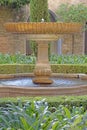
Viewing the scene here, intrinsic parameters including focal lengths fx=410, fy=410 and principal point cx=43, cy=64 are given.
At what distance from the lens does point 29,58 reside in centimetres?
1220

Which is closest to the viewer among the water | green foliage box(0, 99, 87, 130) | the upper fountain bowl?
green foliage box(0, 99, 87, 130)

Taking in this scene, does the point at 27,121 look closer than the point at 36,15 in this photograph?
Yes

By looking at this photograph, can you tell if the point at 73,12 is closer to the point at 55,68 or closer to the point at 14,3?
the point at 14,3

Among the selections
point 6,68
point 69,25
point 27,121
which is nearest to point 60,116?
point 27,121

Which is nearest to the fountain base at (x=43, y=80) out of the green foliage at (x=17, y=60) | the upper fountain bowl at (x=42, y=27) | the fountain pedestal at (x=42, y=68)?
the fountain pedestal at (x=42, y=68)

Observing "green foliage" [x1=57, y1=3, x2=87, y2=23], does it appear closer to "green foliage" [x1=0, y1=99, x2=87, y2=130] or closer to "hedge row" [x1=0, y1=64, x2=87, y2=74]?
"hedge row" [x1=0, y1=64, x2=87, y2=74]

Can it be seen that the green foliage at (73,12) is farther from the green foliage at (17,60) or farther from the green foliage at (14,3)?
the green foliage at (17,60)

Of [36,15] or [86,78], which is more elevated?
[36,15]

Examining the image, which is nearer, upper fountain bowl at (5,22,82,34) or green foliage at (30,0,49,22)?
upper fountain bowl at (5,22,82,34)

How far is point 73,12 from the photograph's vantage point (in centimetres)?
1711

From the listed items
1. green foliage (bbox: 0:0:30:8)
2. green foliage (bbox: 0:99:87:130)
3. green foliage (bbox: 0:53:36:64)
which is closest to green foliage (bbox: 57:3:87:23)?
green foliage (bbox: 0:0:30:8)

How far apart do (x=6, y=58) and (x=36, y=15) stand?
2251 mm

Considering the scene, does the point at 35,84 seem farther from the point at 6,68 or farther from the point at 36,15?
the point at 36,15

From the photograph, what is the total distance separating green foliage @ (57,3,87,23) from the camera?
1715cm
